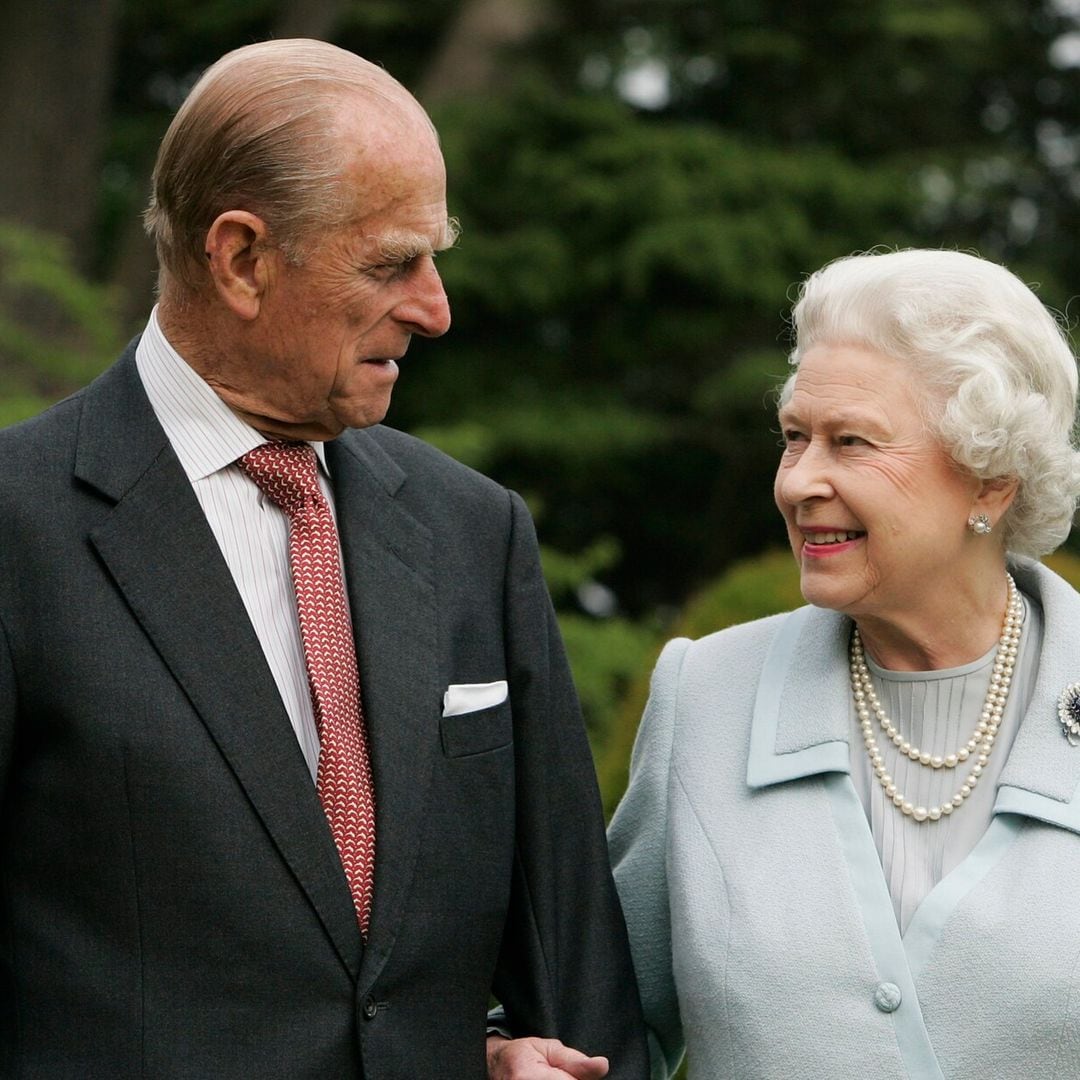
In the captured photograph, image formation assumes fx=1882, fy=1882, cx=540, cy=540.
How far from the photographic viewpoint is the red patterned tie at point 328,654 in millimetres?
2676

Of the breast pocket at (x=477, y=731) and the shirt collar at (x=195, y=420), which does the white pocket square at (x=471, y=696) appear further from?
the shirt collar at (x=195, y=420)

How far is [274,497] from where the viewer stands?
2.77 metres

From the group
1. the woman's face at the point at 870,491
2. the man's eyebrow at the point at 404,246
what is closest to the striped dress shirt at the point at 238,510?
the man's eyebrow at the point at 404,246

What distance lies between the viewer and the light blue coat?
2756 mm

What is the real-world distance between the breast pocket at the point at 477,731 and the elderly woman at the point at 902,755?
366 mm

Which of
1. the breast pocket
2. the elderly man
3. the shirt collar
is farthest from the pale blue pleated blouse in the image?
the shirt collar

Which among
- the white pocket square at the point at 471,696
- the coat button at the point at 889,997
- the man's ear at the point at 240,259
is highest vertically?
the man's ear at the point at 240,259

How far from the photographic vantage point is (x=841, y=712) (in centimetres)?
305

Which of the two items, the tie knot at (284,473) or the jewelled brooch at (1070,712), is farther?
the jewelled brooch at (1070,712)

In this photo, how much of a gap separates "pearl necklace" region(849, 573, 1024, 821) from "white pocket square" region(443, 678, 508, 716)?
Result: 2.01 ft

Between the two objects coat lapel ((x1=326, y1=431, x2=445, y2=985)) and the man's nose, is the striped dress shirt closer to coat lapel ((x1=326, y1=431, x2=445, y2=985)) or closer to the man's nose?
coat lapel ((x1=326, y1=431, x2=445, y2=985))

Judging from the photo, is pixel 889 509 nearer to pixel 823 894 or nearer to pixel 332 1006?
pixel 823 894

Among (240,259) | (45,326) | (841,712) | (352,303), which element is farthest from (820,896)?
(45,326)

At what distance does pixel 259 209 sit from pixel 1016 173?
28.3 feet
